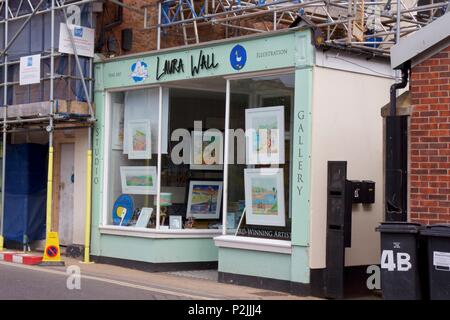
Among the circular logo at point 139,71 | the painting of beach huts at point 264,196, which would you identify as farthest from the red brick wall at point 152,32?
the painting of beach huts at point 264,196

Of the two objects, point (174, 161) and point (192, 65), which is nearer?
point (192, 65)

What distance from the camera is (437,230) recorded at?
8.34 metres

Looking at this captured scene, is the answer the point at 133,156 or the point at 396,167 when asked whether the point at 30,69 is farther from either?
the point at 396,167

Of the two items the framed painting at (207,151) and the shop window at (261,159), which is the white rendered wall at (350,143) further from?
the framed painting at (207,151)

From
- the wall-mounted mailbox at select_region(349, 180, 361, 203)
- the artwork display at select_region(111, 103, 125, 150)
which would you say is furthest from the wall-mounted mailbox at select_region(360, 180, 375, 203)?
the artwork display at select_region(111, 103, 125, 150)

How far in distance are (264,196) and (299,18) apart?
289 cm

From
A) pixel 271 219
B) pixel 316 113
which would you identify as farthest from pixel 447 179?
pixel 271 219

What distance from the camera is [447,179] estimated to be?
920 centimetres

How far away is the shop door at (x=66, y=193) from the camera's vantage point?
1564cm

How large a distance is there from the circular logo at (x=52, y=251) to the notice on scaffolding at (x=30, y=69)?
3.42m

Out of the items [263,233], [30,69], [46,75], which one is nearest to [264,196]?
[263,233]

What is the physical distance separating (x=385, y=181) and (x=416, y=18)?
5.38m

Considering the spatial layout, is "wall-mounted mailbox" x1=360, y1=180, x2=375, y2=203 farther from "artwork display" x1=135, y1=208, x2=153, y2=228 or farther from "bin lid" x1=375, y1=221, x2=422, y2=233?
"artwork display" x1=135, y1=208, x2=153, y2=228

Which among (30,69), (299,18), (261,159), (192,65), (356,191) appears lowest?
(356,191)
